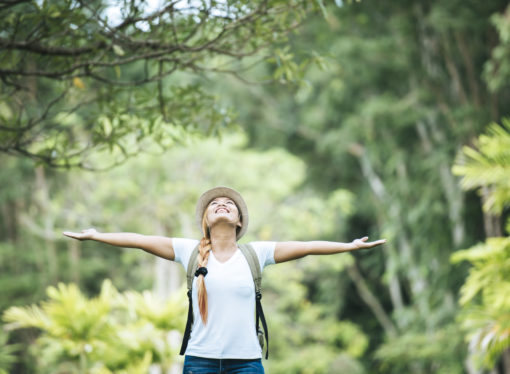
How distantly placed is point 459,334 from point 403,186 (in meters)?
2.93

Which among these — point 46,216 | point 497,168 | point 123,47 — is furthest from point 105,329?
point 46,216

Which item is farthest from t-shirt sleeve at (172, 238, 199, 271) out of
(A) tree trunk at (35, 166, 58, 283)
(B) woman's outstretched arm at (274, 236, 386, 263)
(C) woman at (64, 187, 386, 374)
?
(A) tree trunk at (35, 166, 58, 283)

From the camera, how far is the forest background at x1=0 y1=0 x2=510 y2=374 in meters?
3.35

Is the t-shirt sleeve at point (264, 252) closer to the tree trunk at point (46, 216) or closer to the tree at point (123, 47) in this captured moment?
the tree at point (123, 47)

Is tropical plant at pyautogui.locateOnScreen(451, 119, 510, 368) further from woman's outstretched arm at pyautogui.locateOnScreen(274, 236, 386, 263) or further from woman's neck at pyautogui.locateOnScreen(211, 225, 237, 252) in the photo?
woman's neck at pyautogui.locateOnScreen(211, 225, 237, 252)

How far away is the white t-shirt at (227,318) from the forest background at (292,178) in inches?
50.8

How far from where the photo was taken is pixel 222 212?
2.48 m

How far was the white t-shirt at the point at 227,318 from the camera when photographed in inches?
88.8

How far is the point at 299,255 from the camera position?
2.46 metres

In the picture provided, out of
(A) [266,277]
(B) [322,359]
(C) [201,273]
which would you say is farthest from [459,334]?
(C) [201,273]

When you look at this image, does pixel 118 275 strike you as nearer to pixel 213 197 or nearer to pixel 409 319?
pixel 409 319

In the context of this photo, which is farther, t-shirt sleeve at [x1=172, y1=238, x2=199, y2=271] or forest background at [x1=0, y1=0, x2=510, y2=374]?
forest background at [x1=0, y1=0, x2=510, y2=374]

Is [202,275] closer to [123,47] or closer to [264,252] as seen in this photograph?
Result: [264,252]

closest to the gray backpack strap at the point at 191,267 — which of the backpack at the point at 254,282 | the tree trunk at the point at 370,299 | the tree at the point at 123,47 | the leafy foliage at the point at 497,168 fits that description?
the backpack at the point at 254,282
